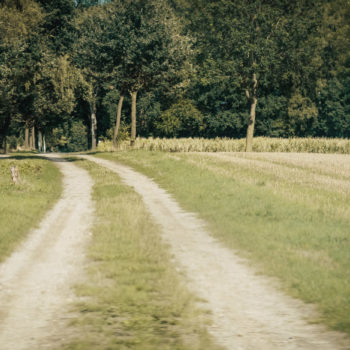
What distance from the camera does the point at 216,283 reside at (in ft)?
26.6

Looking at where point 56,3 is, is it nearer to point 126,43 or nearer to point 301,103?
point 126,43

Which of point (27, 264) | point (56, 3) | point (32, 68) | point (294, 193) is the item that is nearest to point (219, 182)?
point (294, 193)

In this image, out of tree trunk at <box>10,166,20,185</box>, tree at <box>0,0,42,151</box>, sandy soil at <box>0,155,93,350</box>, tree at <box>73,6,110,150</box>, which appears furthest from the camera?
tree at <box>73,6,110,150</box>

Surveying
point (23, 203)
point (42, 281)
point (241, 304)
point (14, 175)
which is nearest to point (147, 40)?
point (14, 175)

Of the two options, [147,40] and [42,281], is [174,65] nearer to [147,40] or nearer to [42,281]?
[147,40]

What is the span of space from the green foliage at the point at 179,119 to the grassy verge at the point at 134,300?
196 ft

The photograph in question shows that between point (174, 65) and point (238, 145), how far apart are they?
571 inches

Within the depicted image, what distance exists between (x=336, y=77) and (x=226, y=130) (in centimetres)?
2110

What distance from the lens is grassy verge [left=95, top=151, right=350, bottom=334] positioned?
7.90m

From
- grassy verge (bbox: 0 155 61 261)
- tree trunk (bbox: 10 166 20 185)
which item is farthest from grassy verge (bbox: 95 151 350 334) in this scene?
tree trunk (bbox: 10 166 20 185)

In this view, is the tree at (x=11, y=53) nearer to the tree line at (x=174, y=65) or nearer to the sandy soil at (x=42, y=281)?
the tree line at (x=174, y=65)

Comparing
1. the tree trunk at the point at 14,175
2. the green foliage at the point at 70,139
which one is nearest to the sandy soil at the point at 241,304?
the tree trunk at the point at 14,175

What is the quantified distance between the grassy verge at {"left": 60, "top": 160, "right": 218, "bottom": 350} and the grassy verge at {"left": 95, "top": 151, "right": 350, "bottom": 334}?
1732mm

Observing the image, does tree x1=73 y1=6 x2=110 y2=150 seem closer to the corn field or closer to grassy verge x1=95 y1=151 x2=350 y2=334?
the corn field
